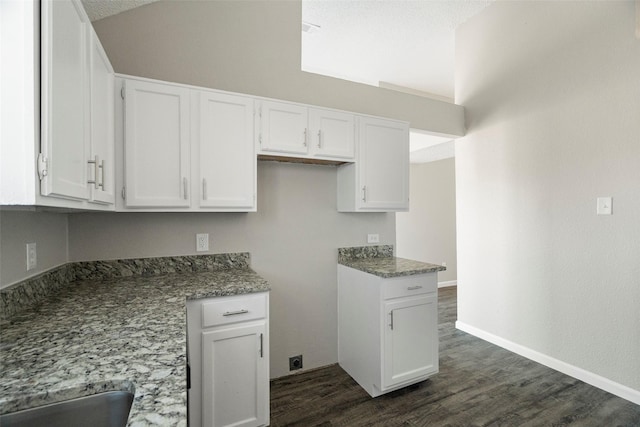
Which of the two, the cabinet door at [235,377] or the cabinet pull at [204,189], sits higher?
the cabinet pull at [204,189]

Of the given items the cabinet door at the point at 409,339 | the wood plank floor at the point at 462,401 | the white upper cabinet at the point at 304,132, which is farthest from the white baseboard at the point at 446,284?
the white upper cabinet at the point at 304,132

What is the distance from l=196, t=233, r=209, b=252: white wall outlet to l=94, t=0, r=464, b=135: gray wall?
1089 mm

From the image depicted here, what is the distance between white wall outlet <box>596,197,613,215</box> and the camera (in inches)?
83.6

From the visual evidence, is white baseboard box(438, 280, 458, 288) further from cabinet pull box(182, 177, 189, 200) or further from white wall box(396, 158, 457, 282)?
cabinet pull box(182, 177, 189, 200)

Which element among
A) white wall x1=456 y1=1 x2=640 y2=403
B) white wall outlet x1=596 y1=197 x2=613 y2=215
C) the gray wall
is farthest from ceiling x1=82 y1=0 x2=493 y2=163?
white wall outlet x1=596 y1=197 x2=613 y2=215

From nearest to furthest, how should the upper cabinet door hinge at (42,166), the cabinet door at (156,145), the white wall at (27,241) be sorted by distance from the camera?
the upper cabinet door hinge at (42,166) → the white wall at (27,241) → the cabinet door at (156,145)

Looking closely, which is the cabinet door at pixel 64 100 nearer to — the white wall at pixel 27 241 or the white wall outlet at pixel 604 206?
the white wall at pixel 27 241

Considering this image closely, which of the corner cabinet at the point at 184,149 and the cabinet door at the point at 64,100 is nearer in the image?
the cabinet door at the point at 64,100

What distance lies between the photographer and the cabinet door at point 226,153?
6.05 ft

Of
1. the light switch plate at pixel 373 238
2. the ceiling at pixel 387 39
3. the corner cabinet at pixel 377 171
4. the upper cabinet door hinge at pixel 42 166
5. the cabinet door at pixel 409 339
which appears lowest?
the cabinet door at pixel 409 339

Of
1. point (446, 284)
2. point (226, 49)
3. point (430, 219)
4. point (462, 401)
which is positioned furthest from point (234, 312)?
point (446, 284)

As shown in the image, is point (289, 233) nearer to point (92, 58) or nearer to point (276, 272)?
point (276, 272)

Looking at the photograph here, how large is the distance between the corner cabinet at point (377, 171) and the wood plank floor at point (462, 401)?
138 cm

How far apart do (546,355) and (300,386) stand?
2.09 metres
